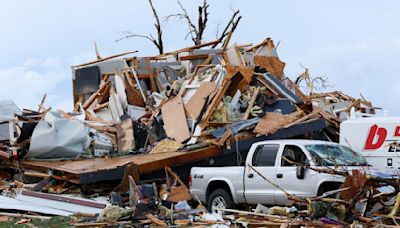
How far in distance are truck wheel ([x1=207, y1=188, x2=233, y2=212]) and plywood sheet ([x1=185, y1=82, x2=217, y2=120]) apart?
17.5 ft

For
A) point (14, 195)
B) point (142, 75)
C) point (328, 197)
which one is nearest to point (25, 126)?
point (14, 195)

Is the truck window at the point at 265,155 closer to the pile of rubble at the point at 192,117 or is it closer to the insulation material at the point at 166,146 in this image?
the pile of rubble at the point at 192,117

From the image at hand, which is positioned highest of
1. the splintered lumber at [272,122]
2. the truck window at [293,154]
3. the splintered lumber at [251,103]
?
the splintered lumber at [251,103]

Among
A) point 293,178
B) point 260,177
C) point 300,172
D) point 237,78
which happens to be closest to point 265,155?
point 260,177

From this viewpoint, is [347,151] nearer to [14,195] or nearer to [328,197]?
[328,197]

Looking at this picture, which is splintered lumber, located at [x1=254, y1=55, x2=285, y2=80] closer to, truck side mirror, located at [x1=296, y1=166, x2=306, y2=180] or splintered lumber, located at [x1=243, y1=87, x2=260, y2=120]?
splintered lumber, located at [x1=243, y1=87, x2=260, y2=120]

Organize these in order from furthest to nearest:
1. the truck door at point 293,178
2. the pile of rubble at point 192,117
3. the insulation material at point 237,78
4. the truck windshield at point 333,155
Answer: the insulation material at point 237,78 → the pile of rubble at point 192,117 → the truck windshield at point 333,155 → the truck door at point 293,178

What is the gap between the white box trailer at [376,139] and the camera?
50.0 ft

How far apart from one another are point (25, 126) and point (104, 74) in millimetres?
7669

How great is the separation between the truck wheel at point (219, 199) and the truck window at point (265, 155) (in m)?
1.00

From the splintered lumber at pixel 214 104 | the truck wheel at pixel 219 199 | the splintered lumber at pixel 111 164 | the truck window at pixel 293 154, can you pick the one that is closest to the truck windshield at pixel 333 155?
the truck window at pixel 293 154

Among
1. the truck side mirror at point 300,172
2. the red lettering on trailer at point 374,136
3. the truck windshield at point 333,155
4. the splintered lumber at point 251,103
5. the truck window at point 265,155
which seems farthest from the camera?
the splintered lumber at point 251,103

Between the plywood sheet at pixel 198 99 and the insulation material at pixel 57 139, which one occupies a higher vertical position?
the plywood sheet at pixel 198 99

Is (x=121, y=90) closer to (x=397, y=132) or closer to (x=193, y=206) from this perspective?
(x=193, y=206)
